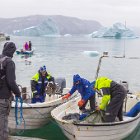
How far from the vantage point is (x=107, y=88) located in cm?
762

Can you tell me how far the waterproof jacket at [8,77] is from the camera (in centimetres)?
559

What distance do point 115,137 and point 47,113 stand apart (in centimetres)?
201

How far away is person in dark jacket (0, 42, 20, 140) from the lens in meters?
5.60

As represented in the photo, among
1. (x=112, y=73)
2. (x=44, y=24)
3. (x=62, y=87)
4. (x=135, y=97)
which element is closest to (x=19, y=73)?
(x=112, y=73)

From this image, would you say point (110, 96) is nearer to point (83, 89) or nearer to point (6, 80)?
point (83, 89)

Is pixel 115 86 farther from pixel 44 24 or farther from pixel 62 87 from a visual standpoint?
pixel 44 24

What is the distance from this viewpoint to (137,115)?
342 inches

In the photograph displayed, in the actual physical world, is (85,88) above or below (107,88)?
below

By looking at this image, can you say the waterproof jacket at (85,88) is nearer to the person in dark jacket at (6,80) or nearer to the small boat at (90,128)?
the small boat at (90,128)

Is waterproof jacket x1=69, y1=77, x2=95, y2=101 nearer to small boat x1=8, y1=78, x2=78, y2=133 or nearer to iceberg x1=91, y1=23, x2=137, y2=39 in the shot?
small boat x1=8, y1=78, x2=78, y2=133

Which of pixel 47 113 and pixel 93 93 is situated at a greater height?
pixel 93 93

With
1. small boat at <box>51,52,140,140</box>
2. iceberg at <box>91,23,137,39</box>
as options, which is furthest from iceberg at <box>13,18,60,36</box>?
small boat at <box>51,52,140,140</box>

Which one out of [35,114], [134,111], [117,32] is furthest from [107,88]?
[117,32]

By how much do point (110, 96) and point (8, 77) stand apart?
3.03 metres
